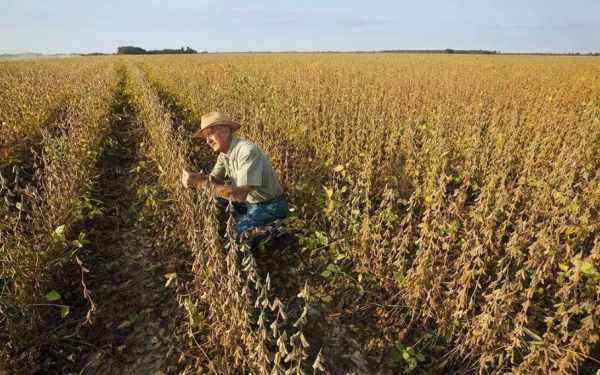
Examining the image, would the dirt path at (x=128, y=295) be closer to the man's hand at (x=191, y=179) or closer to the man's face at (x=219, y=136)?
the man's hand at (x=191, y=179)

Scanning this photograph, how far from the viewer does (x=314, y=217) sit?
3748 mm

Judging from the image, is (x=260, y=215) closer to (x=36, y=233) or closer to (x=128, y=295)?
(x=128, y=295)

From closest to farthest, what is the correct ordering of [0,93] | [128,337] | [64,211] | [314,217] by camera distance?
[128,337], [64,211], [314,217], [0,93]

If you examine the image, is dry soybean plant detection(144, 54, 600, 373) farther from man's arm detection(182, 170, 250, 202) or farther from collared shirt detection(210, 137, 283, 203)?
man's arm detection(182, 170, 250, 202)

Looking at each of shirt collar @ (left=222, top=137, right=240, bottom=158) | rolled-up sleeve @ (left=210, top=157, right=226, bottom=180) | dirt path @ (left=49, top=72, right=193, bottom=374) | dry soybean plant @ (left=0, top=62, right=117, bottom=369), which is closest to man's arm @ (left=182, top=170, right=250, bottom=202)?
shirt collar @ (left=222, top=137, right=240, bottom=158)

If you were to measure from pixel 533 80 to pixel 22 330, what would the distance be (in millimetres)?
13664

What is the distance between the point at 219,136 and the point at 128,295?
1.60m

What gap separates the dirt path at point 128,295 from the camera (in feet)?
7.80

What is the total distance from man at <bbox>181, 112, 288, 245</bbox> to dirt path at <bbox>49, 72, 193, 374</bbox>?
742 millimetres

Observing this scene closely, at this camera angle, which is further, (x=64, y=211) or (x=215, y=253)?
(x=64, y=211)

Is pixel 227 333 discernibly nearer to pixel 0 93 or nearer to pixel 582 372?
pixel 582 372

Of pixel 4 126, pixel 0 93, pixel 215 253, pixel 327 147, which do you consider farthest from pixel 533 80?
pixel 0 93

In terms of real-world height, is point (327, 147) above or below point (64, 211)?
above

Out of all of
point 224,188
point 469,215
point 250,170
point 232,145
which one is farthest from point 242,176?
point 469,215
